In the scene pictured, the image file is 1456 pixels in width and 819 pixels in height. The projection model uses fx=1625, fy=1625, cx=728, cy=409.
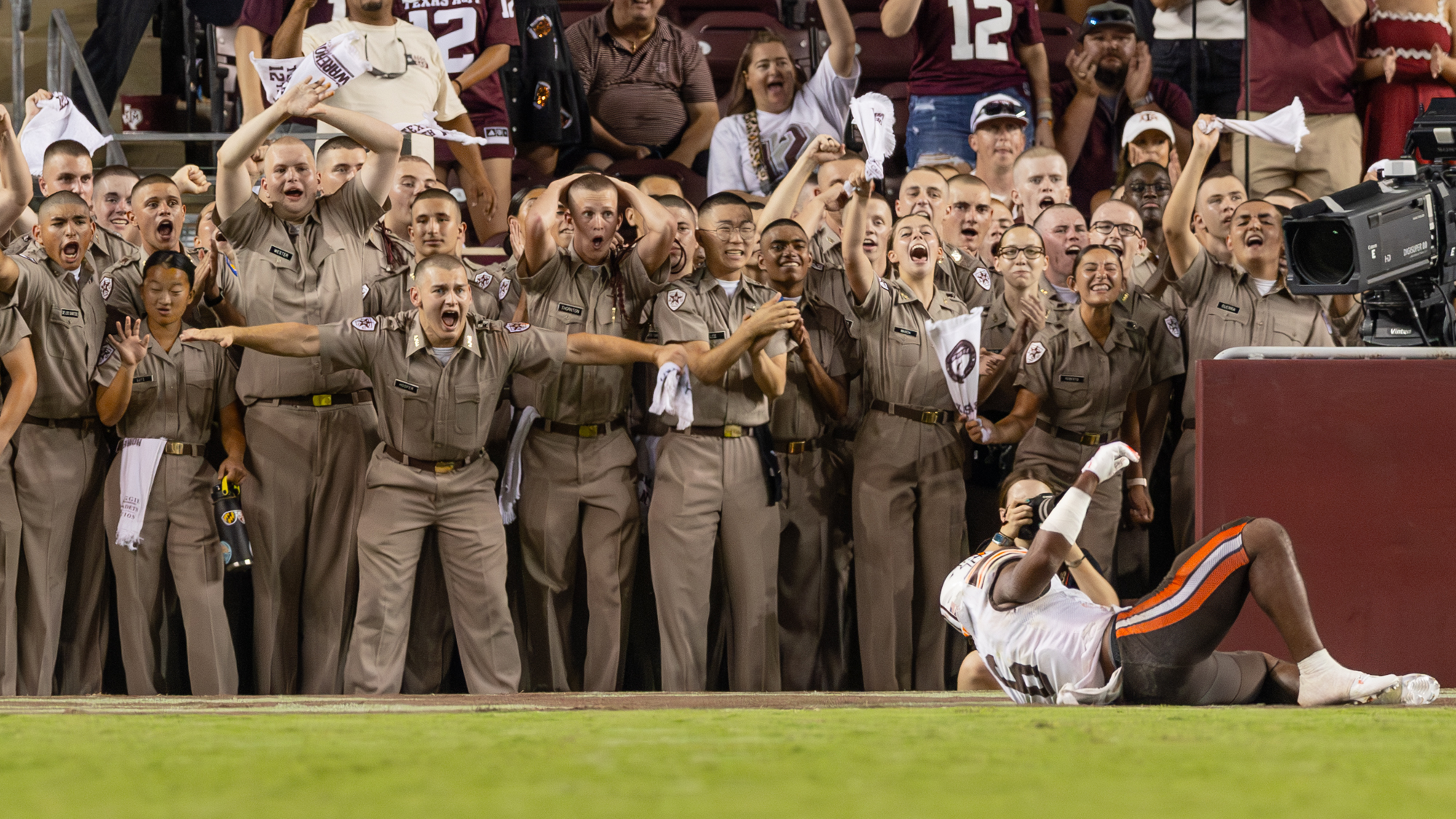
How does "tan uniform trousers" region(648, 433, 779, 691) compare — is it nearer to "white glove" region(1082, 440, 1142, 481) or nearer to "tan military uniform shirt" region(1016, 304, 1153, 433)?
"tan military uniform shirt" region(1016, 304, 1153, 433)

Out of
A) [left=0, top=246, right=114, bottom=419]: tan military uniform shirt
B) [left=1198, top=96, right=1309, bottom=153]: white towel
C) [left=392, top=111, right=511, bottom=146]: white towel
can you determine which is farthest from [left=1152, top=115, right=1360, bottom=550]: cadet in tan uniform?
[left=0, top=246, right=114, bottom=419]: tan military uniform shirt

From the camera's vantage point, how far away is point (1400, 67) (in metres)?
8.38

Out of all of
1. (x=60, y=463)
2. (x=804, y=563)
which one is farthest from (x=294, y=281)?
(x=804, y=563)

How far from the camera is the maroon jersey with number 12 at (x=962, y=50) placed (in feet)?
27.0

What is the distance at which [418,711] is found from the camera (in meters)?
4.06

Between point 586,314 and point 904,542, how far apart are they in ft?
5.05

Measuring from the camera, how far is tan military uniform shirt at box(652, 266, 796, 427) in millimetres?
6297

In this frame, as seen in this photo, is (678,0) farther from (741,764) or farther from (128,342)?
(741,764)

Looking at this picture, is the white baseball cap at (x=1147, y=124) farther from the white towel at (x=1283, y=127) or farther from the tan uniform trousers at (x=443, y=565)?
the tan uniform trousers at (x=443, y=565)

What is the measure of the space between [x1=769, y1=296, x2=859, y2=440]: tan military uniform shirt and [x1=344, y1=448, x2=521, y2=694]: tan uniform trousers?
1.23m

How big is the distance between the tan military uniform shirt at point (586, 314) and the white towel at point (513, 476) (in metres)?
0.10

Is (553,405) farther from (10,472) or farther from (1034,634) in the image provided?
(1034,634)

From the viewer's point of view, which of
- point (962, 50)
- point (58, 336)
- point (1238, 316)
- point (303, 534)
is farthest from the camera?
point (962, 50)

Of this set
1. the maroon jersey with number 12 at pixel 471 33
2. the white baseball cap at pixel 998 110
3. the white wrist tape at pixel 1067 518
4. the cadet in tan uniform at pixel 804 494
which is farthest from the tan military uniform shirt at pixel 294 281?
the white baseball cap at pixel 998 110
